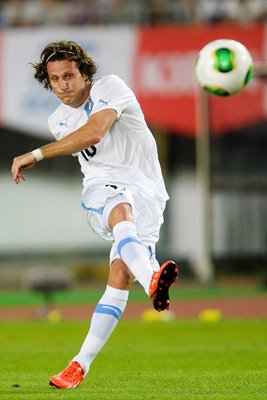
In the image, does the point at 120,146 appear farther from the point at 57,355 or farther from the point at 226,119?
the point at 226,119

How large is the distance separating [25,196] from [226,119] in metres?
6.27

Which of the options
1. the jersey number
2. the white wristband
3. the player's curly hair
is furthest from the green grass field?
the player's curly hair

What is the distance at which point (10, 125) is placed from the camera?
949 inches

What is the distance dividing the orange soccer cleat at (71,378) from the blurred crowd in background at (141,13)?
1687 cm

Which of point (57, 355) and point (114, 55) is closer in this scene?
point (57, 355)

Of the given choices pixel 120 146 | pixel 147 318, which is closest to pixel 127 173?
pixel 120 146

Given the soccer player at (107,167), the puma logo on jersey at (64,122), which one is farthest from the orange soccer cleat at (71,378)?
the puma logo on jersey at (64,122)

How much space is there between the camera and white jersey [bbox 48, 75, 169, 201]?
7.51 m

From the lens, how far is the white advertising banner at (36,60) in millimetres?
23344

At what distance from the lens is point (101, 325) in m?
7.23

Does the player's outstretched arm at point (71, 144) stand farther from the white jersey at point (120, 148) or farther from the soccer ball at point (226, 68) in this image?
the soccer ball at point (226, 68)

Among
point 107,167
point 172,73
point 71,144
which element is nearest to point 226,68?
point 107,167

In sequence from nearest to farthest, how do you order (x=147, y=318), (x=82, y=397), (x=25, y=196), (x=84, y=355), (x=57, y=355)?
(x=82, y=397) → (x=84, y=355) → (x=57, y=355) → (x=147, y=318) → (x=25, y=196)

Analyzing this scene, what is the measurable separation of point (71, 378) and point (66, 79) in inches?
78.5
